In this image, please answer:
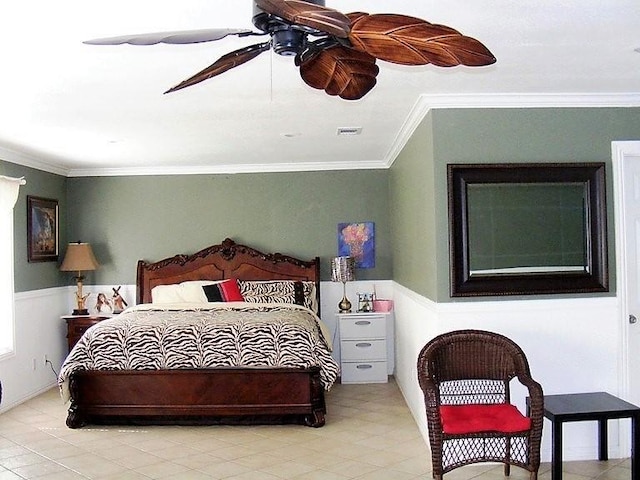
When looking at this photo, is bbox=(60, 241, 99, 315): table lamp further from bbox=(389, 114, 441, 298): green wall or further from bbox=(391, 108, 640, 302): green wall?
bbox=(391, 108, 640, 302): green wall

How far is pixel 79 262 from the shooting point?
6.68m

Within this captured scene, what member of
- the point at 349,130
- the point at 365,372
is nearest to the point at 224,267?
the point at 365,372

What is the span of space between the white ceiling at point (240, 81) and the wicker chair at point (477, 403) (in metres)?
1.54

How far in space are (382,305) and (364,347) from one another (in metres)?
0.53

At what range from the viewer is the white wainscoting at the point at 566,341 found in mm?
4059

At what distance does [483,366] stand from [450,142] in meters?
1.41

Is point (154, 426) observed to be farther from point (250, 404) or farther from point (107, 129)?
point (107, 129)

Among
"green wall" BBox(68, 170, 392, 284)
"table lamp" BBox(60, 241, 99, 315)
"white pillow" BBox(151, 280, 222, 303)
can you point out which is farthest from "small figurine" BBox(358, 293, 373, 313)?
"table lamp" BBox(60, 241, 99, 315)

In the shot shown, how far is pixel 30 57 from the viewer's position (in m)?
3.10

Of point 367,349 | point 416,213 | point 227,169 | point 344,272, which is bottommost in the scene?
point 367,349

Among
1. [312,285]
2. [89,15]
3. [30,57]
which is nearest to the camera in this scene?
[89,15]

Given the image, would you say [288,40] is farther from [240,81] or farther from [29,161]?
[29,161]

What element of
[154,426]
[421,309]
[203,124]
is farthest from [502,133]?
[154,426]

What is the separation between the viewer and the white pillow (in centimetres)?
652
